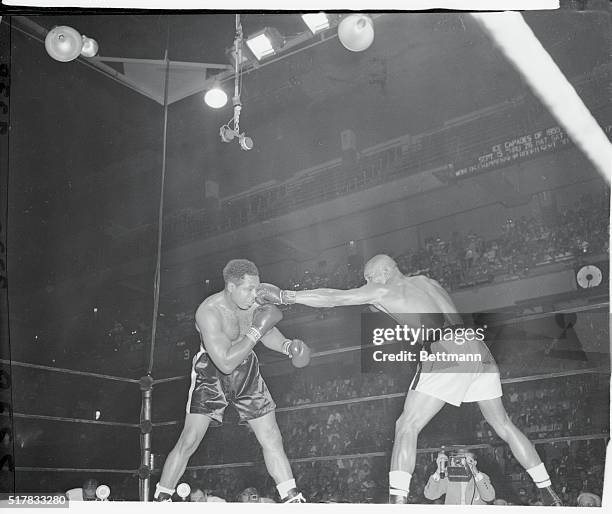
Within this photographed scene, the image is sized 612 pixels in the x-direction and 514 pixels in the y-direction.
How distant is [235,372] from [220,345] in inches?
6.7

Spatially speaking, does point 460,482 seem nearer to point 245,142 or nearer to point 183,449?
point 183,449

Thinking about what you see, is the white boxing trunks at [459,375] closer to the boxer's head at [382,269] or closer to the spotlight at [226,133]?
the boxer's head at [382,269]

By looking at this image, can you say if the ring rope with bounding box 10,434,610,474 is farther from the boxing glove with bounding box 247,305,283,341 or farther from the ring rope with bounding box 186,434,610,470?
the boxing glove with bounding box 247,305,283,341

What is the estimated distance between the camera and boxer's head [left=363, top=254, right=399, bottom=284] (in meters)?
3.85

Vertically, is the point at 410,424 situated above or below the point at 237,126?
below

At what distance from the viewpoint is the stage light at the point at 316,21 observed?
157 inches

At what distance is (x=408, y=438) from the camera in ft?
11.9

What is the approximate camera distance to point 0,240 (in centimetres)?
409

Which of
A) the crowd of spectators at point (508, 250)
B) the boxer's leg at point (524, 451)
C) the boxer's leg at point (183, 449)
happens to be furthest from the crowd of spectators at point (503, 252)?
the boxer's leg at point (183, 449)

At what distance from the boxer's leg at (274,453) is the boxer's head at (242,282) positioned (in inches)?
24.7

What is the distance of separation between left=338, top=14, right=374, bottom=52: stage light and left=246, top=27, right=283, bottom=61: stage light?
371 millimetres

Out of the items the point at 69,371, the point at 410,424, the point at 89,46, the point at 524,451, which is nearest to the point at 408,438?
the point at 410,424

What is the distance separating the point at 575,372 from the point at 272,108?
217 cm

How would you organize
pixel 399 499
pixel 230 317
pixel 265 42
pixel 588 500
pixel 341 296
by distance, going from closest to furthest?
pixel 588 500, pixel 399 499, pixel 341 296, pixel 230 317, pixel 265 42
